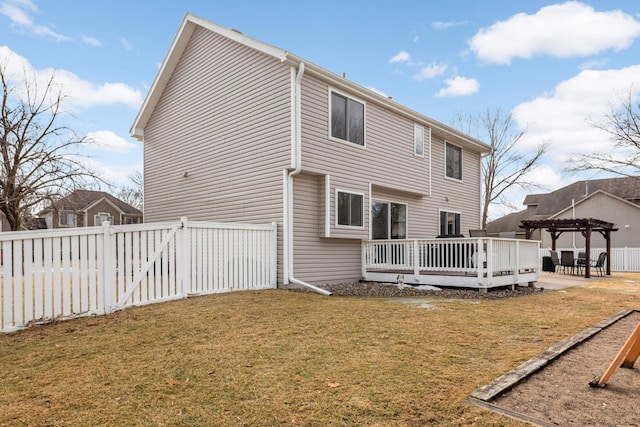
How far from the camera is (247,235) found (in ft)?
28.3

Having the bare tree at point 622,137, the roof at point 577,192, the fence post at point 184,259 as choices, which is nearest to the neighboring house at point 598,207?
the roof at point 577,192

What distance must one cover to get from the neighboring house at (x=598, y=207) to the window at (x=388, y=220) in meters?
13.6

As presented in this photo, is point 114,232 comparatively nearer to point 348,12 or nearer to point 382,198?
point 382,198

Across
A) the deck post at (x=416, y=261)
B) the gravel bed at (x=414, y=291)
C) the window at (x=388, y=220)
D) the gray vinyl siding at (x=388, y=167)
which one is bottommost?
the gravel bed at (x=414, y=291)

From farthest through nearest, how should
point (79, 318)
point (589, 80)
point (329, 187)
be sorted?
point (589, 80) → point (329, 187) → point (79, 318)

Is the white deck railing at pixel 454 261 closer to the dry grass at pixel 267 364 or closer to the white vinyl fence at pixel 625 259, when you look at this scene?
the dry grass at pixel 267 364

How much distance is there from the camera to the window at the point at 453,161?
14852mm

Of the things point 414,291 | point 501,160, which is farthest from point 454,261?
point 501,160

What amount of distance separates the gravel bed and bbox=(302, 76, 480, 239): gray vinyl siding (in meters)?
1.35

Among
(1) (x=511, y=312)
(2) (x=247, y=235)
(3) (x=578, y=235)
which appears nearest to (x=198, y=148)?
(2) (x=247, y=235)

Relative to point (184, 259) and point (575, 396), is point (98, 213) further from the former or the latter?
point (575, 396)

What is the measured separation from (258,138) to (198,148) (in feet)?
9.72

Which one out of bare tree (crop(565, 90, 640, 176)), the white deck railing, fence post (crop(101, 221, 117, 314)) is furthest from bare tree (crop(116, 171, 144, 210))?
bare tree (crop(565, 90, 640, 176))

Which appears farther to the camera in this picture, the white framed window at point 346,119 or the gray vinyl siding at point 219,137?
the white framed window at point 346,119
